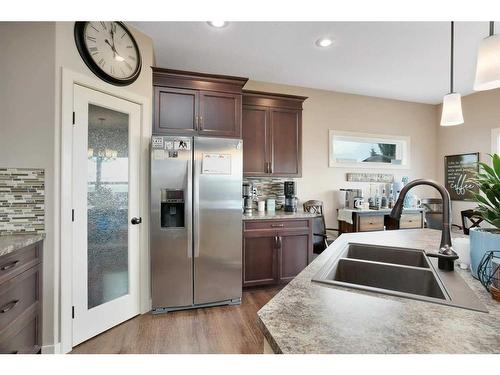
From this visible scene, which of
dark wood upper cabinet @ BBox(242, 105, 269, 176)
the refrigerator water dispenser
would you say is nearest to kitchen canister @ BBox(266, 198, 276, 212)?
dark wood upper cabinet @ BBox(242, 105, 269, 176)

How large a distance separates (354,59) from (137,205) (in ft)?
9.70

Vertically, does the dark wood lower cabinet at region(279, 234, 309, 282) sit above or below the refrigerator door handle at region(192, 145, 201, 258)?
below

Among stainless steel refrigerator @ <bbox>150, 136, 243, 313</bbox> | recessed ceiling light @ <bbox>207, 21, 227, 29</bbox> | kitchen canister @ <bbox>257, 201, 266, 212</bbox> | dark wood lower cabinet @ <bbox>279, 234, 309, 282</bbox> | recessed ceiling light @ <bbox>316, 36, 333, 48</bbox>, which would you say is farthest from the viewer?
kitchen canister @ <bbox>257, 201, 266, 212</bbox>

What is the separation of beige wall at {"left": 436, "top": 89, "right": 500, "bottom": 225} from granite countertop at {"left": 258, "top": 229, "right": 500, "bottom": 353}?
4.22m

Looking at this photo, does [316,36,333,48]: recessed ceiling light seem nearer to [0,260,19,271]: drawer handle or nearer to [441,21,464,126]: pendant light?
[441,21,464,126]: pendant light

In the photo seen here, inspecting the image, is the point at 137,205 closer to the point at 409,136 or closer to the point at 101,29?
the point at 101,29

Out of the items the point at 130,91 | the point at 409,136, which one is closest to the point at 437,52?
the point at 409,136

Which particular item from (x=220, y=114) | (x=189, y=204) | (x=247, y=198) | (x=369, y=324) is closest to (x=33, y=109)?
(x=189, y=204)

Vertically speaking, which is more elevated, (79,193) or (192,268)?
(79,193)

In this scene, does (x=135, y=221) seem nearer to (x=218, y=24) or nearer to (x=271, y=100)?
(x=218, y=24)

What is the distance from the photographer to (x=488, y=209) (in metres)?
0.92

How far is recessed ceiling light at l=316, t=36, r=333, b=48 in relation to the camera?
252 cm

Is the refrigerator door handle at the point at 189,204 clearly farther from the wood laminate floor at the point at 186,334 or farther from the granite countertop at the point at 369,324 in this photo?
the granite countertop at the point at 369,324

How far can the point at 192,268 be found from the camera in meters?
2.47
